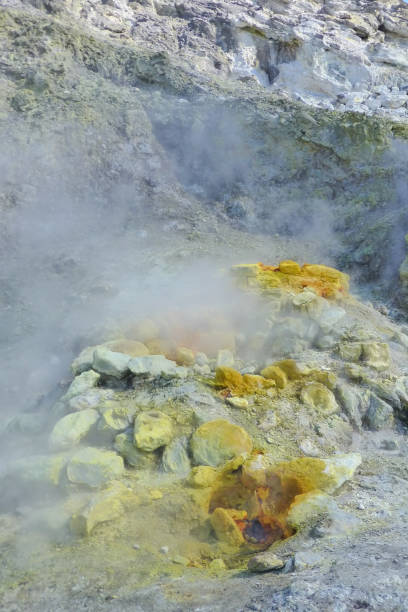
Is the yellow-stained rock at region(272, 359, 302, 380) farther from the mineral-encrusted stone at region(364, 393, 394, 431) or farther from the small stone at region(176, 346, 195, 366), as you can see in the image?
the small stone at region(176, 346, 195, 366)

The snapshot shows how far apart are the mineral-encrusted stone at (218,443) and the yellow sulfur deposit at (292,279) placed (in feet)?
8.19

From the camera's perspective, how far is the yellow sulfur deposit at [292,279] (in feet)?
20.1

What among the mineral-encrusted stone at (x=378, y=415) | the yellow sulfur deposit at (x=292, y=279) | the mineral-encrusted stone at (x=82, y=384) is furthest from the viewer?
the yellow sulfur deposit at (x=292, y=279)

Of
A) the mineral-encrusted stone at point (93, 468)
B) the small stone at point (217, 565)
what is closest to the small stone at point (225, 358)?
the mineral-encrusted stone at point (93, 468)

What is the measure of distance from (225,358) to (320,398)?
101cm

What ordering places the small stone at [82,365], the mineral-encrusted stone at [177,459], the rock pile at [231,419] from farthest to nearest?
the small stone at [82,365]
the mineral-encrusted stone at [177,459]
the rock pile at [231,419]

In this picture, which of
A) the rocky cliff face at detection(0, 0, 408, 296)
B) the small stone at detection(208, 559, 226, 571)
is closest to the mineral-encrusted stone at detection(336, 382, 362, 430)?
the small stone at detection(208, 559, 226, 571)

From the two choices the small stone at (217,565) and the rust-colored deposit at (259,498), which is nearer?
the small stone at (217,565)

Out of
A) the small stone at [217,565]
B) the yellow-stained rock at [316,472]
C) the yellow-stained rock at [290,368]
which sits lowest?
the yellow-stained rock at [290,368]

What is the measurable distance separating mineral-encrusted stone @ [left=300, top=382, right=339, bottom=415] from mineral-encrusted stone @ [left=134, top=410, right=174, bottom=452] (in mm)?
1271

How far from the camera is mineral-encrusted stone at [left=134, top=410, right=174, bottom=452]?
3.60 meters

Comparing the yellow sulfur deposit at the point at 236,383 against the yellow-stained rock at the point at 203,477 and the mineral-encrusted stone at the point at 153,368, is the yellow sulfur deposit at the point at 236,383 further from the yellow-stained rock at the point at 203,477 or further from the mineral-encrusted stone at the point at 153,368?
the yellow-stained rock at the point at 203,477

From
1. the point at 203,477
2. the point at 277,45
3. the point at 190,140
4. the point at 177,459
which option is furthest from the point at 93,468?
the point at 277,45

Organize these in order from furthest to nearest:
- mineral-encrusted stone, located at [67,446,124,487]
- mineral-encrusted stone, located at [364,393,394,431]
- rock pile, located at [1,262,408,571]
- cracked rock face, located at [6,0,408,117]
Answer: cracked rock face, located at [6,0,408,117], mineral-encrusted stone, located at [364,393,394,431], mineral-encrusted stone, located at [67,446,124,487], rock pile, located at [1,262,408,571]
